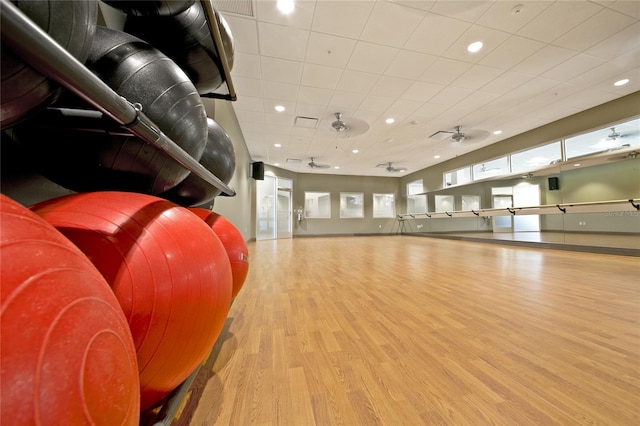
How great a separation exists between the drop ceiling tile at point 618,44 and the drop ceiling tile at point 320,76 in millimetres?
3885

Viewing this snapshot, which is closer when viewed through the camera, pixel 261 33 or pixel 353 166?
pixel 261 33

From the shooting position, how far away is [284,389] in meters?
1.09

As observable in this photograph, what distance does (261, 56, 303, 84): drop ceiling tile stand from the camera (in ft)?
12.2

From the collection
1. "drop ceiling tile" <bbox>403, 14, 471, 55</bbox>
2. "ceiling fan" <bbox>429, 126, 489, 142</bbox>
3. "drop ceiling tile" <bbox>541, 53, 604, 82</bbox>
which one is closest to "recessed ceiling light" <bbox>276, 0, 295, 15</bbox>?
"drop ceiling tile" <bbox>403, 14, 471, 55</bbox>

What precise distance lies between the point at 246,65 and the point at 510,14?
366 centimetres

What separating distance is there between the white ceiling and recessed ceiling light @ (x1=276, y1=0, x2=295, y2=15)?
0.07 m

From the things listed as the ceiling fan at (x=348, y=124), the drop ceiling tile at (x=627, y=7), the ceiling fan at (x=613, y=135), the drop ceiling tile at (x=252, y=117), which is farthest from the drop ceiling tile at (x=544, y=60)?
the drop ceiling tile at (x=252, y=117)

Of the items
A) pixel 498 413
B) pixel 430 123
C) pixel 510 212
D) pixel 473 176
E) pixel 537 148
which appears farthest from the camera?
pixel 473 176

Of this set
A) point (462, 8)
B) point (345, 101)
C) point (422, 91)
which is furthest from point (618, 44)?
point (345, 101)

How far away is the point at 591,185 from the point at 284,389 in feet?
27.5

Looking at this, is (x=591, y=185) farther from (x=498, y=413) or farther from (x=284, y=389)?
(x=284, y=389)

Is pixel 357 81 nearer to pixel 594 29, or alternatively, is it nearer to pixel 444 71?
pixel 444 71

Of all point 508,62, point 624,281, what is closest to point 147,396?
point 624,281

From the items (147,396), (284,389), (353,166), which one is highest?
(353,166)
